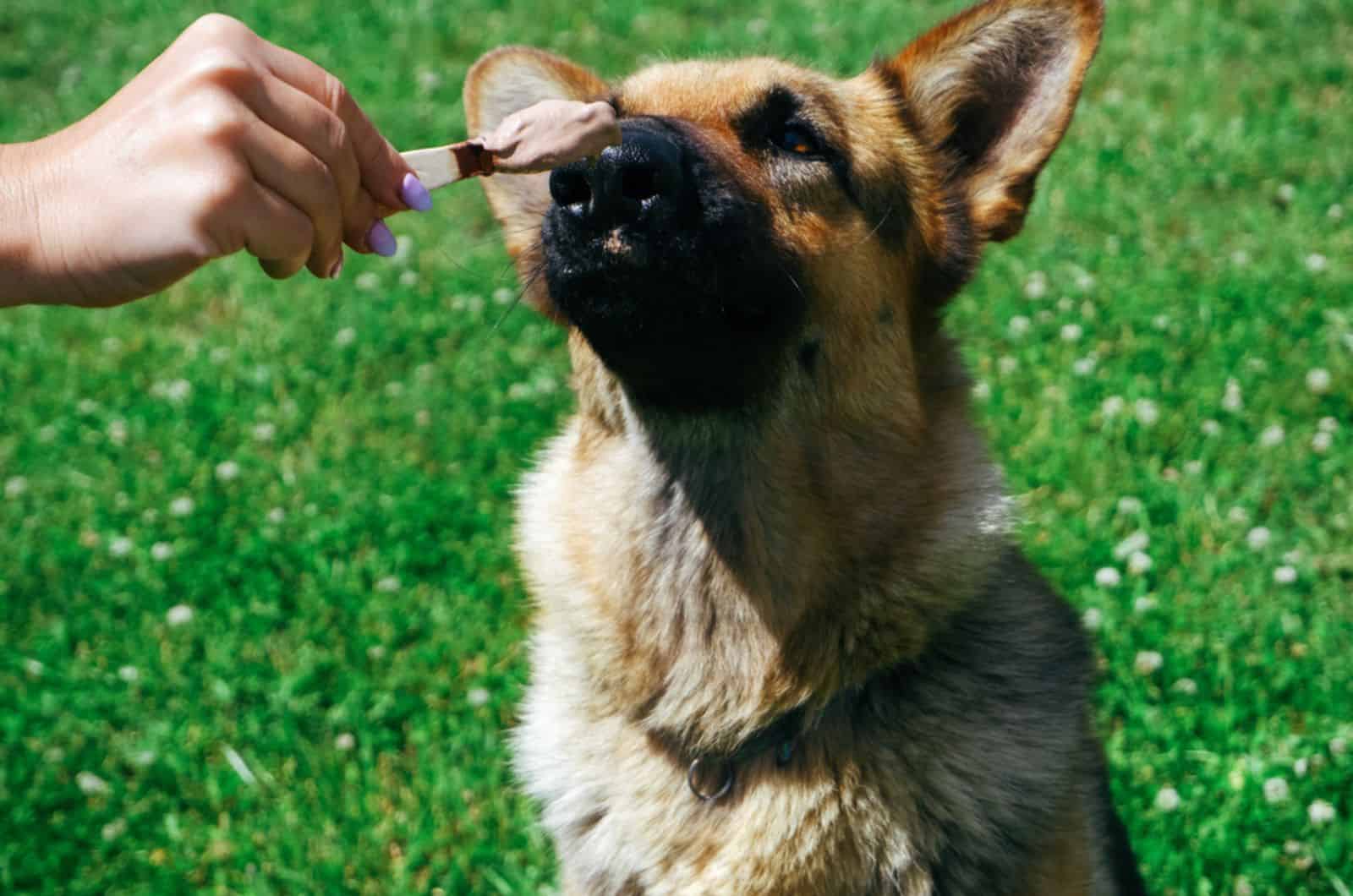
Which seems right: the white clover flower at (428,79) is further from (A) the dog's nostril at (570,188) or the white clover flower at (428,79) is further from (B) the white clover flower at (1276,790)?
(B) the white clover flower at (1276,790)

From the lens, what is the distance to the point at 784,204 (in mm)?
2992

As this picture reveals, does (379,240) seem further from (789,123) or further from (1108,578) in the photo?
(1108,578)

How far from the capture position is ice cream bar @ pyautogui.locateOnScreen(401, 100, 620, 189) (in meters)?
2.12

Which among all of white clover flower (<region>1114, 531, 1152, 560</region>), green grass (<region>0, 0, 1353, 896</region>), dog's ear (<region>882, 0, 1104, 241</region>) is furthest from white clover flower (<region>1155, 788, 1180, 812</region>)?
dog's ear (<region>882, 0, 1104, 241</region>)

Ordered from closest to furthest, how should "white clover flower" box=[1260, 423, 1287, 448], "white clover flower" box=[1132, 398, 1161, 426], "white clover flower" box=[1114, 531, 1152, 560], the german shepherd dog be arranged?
the german shepherd dog, "white clover flower" box=[1114, 531, 1152, 560], "white clover flower" box=[1260, 423, 1287, 448], "white clover flower" box=[1132, 398, 1161, 426]

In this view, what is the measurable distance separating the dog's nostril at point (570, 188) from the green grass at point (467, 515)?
6.67 feet

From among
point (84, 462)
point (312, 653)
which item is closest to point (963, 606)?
point (312, 653)

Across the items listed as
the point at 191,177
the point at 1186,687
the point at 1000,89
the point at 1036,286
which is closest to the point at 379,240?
the point at 191,177

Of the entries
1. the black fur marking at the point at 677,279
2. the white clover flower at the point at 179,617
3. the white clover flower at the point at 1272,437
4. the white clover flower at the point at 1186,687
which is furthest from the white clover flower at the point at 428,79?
the white clover flower at the point at 1186,687

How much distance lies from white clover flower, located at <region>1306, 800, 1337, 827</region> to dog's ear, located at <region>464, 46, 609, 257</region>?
106 inches

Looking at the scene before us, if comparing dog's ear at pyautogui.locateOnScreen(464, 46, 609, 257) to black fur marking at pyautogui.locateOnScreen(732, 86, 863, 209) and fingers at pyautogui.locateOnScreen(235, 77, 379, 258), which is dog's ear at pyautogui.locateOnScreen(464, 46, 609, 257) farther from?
fingers at pyautogui.locateOnScreen(235, 77, 379, 258)

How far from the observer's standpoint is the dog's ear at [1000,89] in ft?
9.82

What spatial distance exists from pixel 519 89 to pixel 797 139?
79cm

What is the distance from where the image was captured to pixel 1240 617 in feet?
13.8
